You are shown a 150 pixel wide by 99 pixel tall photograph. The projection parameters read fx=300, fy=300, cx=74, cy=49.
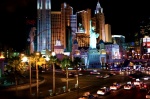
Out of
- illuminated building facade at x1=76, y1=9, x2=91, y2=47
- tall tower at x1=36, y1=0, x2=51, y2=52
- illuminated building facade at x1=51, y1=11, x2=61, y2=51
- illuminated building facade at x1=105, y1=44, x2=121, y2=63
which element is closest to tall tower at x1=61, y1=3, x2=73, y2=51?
illuminated building facade at x1=51, y1=11, x2=61, y2=51

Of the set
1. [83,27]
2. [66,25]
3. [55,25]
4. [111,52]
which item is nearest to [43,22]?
[55,25]

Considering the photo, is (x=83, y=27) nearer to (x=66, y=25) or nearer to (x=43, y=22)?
(x=66, y=25)

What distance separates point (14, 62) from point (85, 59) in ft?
365

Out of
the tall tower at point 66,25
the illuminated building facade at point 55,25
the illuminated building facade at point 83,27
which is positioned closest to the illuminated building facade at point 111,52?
the illuminated building facade at point 83,27

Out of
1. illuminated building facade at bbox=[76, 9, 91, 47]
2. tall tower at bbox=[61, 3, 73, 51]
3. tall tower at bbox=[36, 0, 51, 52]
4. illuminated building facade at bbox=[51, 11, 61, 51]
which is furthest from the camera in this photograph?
illuminated building facade at bbox=[76, 9, 91, 47]

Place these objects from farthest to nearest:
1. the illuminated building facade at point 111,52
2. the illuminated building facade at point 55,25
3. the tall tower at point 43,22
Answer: the illuminated building facade at point 111,52 < the illuminated building facade at point 55,25 < the tall tower at point 43,22

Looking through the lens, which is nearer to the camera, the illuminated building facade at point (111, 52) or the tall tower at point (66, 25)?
the tall tower at point (66, 25)

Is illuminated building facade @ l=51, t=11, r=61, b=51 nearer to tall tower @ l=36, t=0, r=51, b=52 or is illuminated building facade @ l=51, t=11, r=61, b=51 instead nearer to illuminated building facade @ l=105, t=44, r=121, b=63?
tall tower @ l=36, t=0, r=51, b=52

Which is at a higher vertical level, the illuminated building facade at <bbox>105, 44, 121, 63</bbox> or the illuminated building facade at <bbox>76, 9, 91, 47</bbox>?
the illuminated building facade at <bbox>76, 9, 91, 47</bbox>

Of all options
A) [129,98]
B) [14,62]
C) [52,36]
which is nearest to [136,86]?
[129,98]

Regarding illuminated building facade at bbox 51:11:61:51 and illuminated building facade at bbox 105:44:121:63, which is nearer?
illuminated building facade at bbox 51:11:61:51

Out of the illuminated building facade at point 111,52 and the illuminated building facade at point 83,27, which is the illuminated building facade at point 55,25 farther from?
the illuminated building facade at point 111,52

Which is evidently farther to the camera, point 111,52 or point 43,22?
point 111,52

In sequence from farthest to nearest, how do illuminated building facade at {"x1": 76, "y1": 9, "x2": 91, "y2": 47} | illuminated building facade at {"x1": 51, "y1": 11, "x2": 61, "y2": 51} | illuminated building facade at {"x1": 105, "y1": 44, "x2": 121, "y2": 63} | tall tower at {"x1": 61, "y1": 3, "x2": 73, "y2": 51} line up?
illuminated building facade at {"x1": 76, "y1": 9, "x2": 91, "y2": 47} < illuminated building facade at {"x1": 105, "y1": 44, "x2": 121, "y2": 63} < illuminated building facade at {"x1": 51, "y1": 11, "x2": 61, "y2": 51} < tall tower at {"x1": 61, "y1": 3, "x2": 73, "y2": 51}
